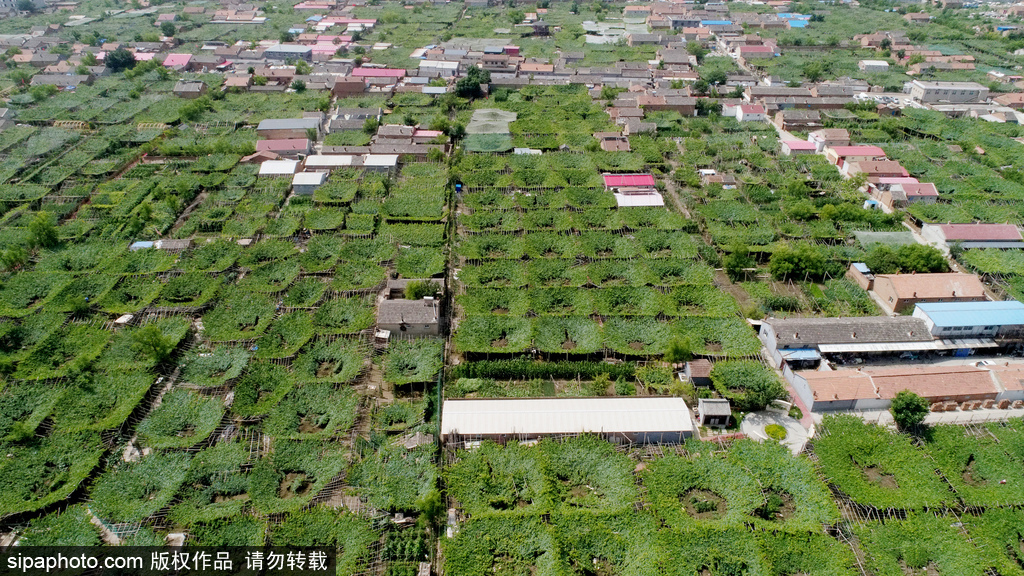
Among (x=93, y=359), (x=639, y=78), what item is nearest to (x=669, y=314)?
(x=93, y=359)

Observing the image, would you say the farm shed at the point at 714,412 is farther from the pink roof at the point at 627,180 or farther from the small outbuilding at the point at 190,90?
the small outbuilding at the point at 190,90

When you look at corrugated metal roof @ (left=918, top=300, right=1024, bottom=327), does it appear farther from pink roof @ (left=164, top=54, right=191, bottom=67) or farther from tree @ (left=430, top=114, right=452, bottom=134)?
pink roof @ (left=164, top=54, right=191, bottom=67)

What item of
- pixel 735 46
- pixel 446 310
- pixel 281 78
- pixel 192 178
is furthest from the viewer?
pixel 735 46

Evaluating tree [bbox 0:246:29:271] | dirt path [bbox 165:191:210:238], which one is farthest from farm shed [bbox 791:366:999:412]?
tree [bbox 0:246:29:271]

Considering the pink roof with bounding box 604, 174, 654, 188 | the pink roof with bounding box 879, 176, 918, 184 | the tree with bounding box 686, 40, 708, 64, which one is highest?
the tree with bounding box 686, 40, 708, 64

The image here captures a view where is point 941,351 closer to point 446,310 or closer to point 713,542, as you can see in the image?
point 713,542

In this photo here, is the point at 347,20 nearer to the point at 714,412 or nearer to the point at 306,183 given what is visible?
the point at 306,183

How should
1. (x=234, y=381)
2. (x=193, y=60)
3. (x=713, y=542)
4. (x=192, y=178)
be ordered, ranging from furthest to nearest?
1. (x=193, y=60)
2. (x=192, y=178)
3. (x=234, y=381)
4. (x=713, y=542)

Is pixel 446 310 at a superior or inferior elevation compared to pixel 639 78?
inferior
